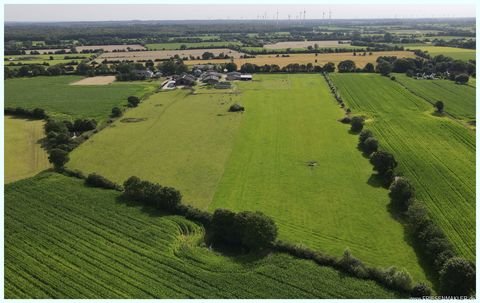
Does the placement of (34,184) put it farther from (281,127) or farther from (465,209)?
(465,209)

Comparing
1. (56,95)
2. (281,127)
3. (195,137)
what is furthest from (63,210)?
(56,95)

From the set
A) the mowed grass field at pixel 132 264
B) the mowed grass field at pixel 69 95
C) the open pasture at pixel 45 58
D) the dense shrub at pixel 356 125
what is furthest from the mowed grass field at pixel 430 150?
the open pasture at pixel 45 58

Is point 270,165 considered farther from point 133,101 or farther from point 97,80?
point 97,80

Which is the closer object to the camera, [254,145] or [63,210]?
[63,210]

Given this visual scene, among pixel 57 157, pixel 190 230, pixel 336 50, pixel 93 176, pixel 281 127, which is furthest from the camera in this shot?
→ pixel 336 50

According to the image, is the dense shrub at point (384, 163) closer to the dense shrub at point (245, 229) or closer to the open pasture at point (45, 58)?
the dense shrub at point (245, 229)

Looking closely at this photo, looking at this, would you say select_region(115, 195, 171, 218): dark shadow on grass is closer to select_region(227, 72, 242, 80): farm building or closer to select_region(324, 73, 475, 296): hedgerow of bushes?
select_region(324, 73, 475, 296): hedgerow of bushes
